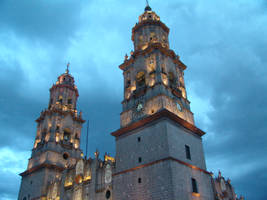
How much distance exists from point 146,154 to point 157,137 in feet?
8.47

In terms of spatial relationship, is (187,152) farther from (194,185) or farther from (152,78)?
(152,78)

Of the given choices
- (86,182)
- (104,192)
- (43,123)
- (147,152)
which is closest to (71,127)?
(43,123)

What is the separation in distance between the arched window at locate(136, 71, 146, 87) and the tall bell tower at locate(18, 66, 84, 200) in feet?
73.0

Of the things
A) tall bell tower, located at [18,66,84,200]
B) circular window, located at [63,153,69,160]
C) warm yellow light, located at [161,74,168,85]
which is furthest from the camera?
circular window, located at [63,153,69,160]

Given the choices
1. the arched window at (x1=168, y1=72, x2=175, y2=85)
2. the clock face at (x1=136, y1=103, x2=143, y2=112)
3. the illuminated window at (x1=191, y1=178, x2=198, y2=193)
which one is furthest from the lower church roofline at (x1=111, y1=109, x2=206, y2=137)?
the arched window at (x1=168, y1=72, x2=175, y2=85)

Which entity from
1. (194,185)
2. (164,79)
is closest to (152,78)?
(164,79)

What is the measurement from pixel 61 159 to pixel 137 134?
23976 mm

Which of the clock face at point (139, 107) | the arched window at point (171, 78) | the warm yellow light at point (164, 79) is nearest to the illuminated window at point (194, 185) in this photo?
the clock face at point (139, 107)

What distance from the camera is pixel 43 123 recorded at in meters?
58.1

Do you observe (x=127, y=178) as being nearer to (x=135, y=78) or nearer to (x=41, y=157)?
(x=135, y=78)

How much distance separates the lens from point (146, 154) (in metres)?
32.9

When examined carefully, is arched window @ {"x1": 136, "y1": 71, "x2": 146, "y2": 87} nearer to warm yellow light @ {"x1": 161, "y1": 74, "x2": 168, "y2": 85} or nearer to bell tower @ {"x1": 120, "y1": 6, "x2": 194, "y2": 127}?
bell tower @ {"x1": 120, "y1": 6, "x2": 194, "y2": 127}

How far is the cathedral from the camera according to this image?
3109 centimetres

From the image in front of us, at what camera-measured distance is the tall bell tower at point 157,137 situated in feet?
99.6
